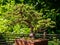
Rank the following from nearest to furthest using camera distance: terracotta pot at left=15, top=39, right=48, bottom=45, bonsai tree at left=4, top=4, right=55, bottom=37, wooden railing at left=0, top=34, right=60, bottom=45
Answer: terracotta pot at left=15, top=39, right=48, bottom=45 < bonsai tree at left=4, top=4, right=55, bottom=37 < wooden railing at left=0, top=34, right=60, bottom=45

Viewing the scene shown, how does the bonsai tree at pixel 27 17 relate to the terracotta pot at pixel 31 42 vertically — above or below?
above

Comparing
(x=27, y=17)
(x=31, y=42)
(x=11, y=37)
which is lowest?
(x=11, y=37)

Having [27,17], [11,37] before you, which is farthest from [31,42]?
[11,37]

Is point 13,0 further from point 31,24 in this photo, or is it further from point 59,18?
point 31,24

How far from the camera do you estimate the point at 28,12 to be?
6.18 m

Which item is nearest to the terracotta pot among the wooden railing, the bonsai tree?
the bonsai tree

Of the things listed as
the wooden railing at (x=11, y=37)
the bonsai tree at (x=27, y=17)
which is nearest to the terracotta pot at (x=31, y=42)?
the bonsai tree at (x=27, y=17)

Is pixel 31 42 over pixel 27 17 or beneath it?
beneath

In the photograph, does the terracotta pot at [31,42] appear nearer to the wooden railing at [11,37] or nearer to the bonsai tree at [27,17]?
the bonsai tree at [27,17]

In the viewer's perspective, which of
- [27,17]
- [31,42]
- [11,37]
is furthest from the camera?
[11,37]

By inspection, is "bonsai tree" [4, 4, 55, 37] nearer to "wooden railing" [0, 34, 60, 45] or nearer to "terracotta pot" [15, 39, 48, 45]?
"terracotta pot" [15, 39, 48, 45]

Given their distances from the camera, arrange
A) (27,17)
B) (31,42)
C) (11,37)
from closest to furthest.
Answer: (31,42) → (27,17) → (11,37)

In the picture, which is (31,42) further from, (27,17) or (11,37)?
(11,37)

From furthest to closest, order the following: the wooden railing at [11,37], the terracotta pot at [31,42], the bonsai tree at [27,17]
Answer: the wooden railing at [11,37] < the bonsai tree at [27,17] < the terracotta pot at [31,42]
